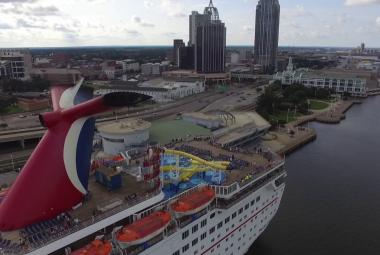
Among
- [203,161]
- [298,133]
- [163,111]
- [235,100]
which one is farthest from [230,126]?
[235,100]

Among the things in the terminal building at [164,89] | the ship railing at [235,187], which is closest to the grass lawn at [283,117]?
the terminal building at [164,89]

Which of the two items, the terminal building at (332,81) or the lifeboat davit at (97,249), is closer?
the lifeboat davit at (97,249)

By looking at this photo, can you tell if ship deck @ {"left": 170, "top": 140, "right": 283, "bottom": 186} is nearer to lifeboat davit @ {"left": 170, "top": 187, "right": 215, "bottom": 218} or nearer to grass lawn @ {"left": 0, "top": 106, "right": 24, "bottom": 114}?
lifeboat davit @ {"left": 170, "top": 187, "right": 215, "bottom": 218}

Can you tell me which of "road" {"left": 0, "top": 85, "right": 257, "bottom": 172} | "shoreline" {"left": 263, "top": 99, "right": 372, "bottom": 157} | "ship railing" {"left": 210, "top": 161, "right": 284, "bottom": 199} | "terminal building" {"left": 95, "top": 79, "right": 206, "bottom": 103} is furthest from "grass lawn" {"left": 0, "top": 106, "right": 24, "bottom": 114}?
"ship railing" {"left": 210, "top": 161, "right": 284, "bottom": 199}

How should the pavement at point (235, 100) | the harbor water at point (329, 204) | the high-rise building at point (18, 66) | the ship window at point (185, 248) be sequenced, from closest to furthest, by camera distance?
1. the ship window at point (185, 248)
2. the harbor water at point (329, 204)
3. the pavement at point (235, 100)
4. the high-rise building at point (18, 66)

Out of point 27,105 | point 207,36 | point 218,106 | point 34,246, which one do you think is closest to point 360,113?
point 218,106

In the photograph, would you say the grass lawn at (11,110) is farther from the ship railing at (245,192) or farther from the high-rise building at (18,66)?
the ship railing at (245,192)
